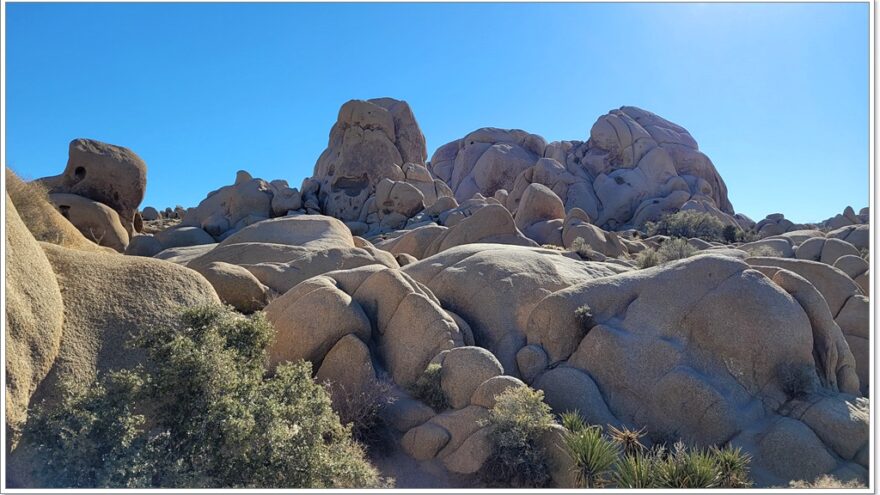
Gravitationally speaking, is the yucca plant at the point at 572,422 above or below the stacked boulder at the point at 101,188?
below

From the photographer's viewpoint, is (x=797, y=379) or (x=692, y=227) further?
(x=692, y=227)

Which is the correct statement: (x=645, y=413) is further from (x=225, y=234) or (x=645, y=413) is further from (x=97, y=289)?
(x=225, y=234)

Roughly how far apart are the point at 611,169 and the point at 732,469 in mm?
60089

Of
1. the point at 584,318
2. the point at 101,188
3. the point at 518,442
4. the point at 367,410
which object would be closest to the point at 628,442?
the point at 518,442

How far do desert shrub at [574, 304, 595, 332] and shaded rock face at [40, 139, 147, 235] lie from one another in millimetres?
26079

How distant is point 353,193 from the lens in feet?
167

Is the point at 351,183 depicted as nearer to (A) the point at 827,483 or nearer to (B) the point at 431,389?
(B) the point at 431,389

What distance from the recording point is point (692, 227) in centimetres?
4938

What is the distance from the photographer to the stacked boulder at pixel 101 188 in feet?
93.1

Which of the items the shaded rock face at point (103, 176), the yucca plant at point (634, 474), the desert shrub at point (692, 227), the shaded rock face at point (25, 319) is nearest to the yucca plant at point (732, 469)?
the yucca plant at point (634, 474)

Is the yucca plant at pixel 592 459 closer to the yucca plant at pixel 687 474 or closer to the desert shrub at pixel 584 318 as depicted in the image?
the yucca plant at pixel 687 474

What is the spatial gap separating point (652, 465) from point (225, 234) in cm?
3524

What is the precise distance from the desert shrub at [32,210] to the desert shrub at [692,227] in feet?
140

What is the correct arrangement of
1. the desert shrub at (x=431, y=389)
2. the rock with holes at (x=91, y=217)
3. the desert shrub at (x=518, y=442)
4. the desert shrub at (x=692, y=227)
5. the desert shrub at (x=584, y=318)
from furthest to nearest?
1. the desert shrub at (x=692, y=227)
2. the rock with holes at (x=91, y=217)
3. the desert shrub at (x=584, y=318)
4. the desert shrub at (x=431, y=389)
5. the desert shrub at (x=518, y=442)
